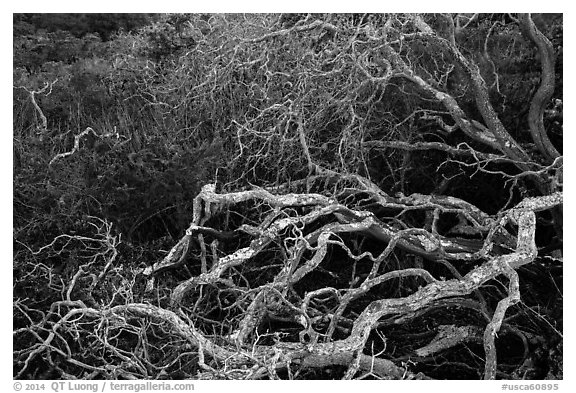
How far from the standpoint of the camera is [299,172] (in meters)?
6.94

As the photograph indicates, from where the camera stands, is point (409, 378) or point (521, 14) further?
point (521, 14)

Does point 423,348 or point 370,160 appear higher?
point 370,160

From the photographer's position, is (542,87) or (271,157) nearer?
(542,87)

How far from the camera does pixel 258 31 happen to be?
21.4 feet

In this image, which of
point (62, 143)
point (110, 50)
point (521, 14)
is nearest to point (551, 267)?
point (521, 14)

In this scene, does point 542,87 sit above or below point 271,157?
above

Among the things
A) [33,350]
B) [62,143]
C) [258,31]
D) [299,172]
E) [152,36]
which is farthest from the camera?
[152,36]

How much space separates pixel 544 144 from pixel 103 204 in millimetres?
4144

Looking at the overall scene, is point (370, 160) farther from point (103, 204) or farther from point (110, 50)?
point (110, 50)

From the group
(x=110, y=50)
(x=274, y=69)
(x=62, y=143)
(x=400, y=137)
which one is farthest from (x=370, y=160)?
(x=110, y=50)

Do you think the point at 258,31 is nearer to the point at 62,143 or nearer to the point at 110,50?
the point at 62,143

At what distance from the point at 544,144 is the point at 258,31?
8.89ft

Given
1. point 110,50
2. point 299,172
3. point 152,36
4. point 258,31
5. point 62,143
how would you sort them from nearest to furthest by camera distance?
1. point 258,31
2. point 299,172
3. point 62,143
4. point 152,36
5. point 110,50

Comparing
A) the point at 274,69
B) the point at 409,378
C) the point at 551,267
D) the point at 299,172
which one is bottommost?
the point at 409,378
